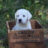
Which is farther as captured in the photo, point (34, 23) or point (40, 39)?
point (34, 23)

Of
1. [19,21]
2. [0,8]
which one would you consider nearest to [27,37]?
[19,21]

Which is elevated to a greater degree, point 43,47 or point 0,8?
point 0,8

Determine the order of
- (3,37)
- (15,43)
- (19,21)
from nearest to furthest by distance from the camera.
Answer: (15,43)
(19,21)
(3,37)

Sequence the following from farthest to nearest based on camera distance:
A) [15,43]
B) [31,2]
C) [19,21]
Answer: [19,21], [31,2], [15,43]

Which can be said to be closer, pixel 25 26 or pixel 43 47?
pixel 43 47

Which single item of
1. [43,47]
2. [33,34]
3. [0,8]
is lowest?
[43,47]

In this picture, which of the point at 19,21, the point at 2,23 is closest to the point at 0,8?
the point at 19,21

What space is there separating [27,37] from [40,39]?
0.51ft

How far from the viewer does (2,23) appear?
3.11m

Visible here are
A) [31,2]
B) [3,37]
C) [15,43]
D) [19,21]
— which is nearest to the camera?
[15,43]

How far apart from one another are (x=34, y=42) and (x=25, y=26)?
21.0 inches

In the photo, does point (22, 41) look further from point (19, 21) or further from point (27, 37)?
point (19, 21)

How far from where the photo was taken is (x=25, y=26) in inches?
110

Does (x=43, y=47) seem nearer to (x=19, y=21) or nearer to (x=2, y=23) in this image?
(x=19, y=21)
